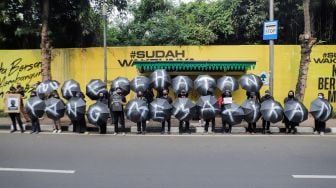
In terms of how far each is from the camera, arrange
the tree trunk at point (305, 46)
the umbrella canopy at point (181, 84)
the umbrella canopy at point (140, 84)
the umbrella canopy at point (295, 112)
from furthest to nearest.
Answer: the tree trunk at point (305, 46) < the umbrella canopy at point (181, 84) < the umbrella canopy at point (140, 84) < the umbrella canopy at point (295, 112)

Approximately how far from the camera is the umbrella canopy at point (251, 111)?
1334 cm

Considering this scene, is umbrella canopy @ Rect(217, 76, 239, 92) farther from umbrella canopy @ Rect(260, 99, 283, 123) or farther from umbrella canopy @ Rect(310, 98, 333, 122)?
umbrella canopy @ Rect(310, 98, 333, 122)

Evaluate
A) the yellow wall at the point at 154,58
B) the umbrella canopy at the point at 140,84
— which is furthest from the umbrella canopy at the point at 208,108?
the yellow wall at the point at 154,58

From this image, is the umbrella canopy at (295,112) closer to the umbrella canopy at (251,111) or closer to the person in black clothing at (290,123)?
the person in black clothing at (290,123)

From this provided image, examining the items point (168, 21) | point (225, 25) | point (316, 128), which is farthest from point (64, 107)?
point (225, 25)

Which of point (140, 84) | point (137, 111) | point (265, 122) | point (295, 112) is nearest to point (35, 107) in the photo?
point (137, 111)

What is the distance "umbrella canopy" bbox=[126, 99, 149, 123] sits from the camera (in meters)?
13.3

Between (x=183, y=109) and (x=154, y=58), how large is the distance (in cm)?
592

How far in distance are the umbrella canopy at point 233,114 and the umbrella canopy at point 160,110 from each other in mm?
1692

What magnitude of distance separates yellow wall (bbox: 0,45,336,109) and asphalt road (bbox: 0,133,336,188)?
19.7ft

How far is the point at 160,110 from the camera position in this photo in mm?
13438

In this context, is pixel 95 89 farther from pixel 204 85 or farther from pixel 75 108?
pixel 204 85

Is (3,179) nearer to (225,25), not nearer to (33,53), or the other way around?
(33,53)

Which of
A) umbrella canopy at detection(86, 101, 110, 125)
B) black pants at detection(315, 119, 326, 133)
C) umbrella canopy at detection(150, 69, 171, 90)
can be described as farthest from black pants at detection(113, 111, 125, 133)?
black pants at detection(315, 119, 326, 133)
